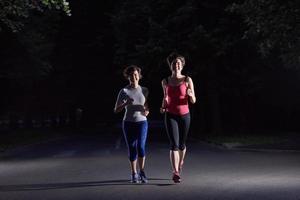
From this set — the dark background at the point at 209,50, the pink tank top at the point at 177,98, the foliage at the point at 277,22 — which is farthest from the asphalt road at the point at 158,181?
the dark background at the point at 209,50

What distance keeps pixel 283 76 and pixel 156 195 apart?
1010 inches

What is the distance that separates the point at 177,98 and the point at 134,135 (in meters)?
0.97

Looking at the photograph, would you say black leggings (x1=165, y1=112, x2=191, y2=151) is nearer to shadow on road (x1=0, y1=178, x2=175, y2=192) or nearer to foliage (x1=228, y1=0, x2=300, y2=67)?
shadow on road (x1=0, y1=178, x2=175, y2=192)

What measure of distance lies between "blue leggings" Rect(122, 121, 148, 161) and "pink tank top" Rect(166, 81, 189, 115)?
536 millimetres

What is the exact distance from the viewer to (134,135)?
10227 mm

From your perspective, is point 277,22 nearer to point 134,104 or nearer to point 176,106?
point 176,106

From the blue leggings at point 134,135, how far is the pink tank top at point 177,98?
21.1 inches

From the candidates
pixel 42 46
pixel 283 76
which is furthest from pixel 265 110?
pixel 42 46

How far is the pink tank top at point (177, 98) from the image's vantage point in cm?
1005

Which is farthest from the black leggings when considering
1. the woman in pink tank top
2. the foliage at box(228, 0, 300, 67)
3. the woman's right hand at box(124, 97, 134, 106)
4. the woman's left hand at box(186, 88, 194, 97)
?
the foliage at box(228, 0, 300, 67)

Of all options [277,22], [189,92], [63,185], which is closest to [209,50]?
[277,22]

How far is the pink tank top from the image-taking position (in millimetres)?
10055

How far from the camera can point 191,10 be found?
95.7ft

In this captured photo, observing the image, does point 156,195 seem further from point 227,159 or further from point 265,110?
point 265,110
